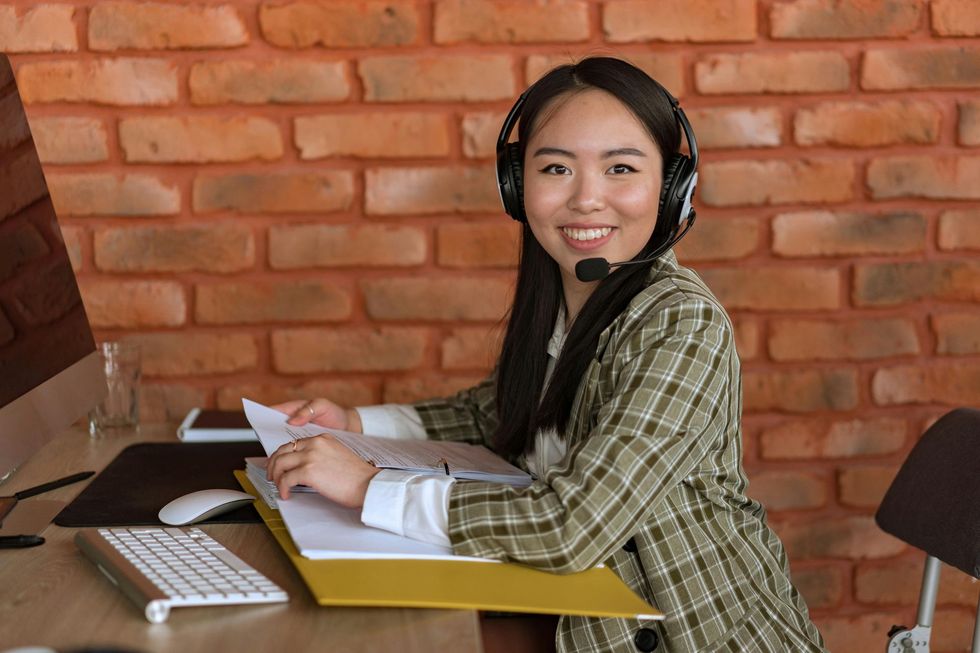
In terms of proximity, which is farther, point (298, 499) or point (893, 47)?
point (893, 47)

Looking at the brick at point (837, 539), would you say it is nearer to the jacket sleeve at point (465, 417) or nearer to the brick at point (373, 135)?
the jacket sleeve at point (465, 417)

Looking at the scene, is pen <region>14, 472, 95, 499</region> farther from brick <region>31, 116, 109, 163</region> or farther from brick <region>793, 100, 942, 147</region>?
brick <region>793, 100, 942, 147</region>

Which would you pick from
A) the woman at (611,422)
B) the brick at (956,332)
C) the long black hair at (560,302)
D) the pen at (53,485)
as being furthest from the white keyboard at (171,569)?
the brick at (956,332)

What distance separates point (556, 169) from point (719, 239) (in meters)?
0.61

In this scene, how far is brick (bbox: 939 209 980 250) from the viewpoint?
6.09 feet

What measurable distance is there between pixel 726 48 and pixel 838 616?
1020mm

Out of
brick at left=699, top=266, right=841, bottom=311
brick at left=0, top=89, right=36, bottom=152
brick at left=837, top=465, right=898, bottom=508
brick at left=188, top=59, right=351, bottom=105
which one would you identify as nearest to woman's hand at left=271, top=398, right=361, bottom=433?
brick at left=0, top=89, right=36, bottom=152

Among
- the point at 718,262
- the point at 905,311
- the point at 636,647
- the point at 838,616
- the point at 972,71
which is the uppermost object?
the point at 972,71

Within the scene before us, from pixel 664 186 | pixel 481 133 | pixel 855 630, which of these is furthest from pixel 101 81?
pixel 855 630

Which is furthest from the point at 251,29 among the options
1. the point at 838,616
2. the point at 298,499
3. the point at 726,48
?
the point at 838,616

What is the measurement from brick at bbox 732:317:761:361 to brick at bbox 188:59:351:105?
779 mm

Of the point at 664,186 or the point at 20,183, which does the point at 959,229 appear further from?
the point at 20,183

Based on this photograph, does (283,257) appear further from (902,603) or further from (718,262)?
(902,603)

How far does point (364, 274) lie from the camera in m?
1.85
